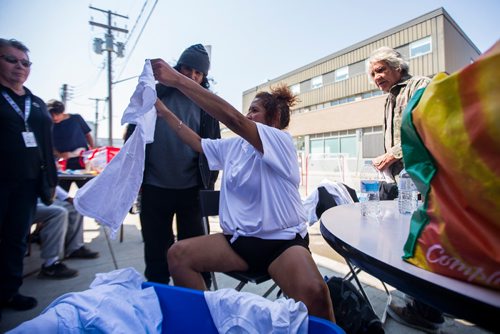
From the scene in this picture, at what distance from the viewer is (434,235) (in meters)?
0.53

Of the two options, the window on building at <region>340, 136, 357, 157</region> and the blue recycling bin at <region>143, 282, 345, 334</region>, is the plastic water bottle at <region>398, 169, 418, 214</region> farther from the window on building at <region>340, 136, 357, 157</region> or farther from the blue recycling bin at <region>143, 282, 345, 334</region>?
the window on building at <region>340, 136, 357, 157</region>

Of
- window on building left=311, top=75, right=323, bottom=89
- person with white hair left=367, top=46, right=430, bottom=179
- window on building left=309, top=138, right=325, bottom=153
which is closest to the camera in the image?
person with white hair left=367, top=46, right=430, bottom=179

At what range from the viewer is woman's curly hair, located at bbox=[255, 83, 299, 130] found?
5.35 feet

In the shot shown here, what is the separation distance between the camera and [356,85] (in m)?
18.2

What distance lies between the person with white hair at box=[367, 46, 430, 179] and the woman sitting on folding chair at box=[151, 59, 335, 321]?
0.99 meters

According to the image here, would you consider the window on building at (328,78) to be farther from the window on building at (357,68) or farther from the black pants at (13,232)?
the black pants at (13,232)

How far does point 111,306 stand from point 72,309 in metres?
0.11

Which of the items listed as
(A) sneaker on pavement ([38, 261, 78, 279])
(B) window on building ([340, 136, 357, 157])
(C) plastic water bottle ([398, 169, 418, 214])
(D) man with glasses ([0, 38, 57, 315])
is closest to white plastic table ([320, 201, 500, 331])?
(C) plastic water bottle ([398, 169, 418, 214])

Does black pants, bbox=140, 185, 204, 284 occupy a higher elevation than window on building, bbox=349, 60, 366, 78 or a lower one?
lower

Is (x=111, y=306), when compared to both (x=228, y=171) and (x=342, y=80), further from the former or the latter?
(x=342, y=80)

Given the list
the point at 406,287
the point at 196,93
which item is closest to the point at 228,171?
the point at 196,93

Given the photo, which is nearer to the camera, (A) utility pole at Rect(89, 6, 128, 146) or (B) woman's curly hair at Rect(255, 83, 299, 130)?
(B) woman's curly hair at Rect(255, 83, 299, 130)

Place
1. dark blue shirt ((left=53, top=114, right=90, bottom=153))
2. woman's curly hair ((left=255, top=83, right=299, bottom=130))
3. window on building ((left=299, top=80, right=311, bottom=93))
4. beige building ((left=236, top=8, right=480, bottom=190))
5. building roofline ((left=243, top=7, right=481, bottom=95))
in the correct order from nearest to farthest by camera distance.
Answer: woman's curly hair ((left=255, top=83, right=299, bottom=130))
dark blue shirt ((left=53, top=114, right=90, bottom=153))
building roofline ((left=243, top=7, right=481, bottom=95))
beige building ((left=236, top=8, right=480, bottom=190))
window on building ((left=299, top=80, right=311, bottom=93))

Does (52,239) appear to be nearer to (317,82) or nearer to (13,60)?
(13,60)
